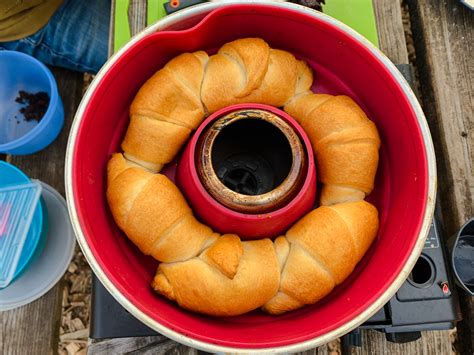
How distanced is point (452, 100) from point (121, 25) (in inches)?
25.4

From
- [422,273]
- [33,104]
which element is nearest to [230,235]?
[422,273]

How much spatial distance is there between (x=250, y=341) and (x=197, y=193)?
0.20 m

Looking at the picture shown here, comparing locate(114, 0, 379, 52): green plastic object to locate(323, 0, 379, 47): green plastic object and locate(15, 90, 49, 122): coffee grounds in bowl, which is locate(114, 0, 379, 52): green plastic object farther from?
locate(15, 90, 49, 122): coffee grounds in bowl

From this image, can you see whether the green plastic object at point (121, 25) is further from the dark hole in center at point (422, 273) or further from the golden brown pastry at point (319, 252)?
the dark hole in center at point (422, 273)

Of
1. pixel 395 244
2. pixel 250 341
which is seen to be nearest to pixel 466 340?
pixel 395 244

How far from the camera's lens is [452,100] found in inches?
36.7

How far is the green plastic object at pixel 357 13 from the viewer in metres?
0.85

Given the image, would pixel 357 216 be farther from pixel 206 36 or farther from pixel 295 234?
pixel 206 36

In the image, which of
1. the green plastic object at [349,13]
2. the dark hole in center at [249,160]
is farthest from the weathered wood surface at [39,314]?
the dark hole in center at [249,160]

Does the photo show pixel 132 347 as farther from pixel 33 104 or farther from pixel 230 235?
pixel 33 104

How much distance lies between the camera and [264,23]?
2.33 ft

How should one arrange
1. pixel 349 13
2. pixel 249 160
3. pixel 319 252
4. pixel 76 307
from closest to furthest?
1. pixel 319 252
2. pixel 249 160
3. pixel 349 13
4. pixel 76 307

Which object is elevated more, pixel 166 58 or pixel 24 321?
pixel 166 58

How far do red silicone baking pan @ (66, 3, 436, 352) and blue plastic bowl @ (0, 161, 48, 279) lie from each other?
1.17 ft
